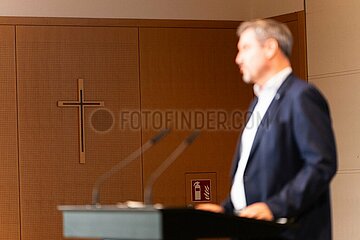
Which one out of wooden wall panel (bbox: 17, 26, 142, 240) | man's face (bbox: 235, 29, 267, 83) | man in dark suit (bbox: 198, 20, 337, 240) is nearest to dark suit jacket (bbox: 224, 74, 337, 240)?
man in dark suit (bbox: 198, 20, 337, 240)

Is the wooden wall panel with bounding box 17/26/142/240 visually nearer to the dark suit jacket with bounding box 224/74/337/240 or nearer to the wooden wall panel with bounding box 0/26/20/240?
the wooden wall panel with bounding box 0/26/20/240

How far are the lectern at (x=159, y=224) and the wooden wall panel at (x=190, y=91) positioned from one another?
12.4ft

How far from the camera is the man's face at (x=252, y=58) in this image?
3064 mm

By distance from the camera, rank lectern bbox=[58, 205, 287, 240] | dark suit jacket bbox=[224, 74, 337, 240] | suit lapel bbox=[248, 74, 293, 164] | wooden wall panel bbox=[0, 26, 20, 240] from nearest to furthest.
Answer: lectern bbox=[58, 205, 287, 240] → dark suit jacket bbox=[224, 74, 337, 240] → suit lapel bbox=[248, 74, 293, 164] → wooden wall panel bbox=[0, 26, 20, 240]

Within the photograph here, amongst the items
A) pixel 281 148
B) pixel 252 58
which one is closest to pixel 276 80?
pixel 252 58

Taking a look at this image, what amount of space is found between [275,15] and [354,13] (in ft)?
2.79

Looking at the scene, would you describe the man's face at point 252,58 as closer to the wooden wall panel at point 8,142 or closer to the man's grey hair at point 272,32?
the man's grey hair at point 272,32

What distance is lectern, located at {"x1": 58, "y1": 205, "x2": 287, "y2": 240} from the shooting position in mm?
2443

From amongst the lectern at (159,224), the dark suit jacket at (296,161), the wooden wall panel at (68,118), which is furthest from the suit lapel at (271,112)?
the wooden wall panel at (68,118)

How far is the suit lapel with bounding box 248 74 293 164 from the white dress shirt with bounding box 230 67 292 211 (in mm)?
25

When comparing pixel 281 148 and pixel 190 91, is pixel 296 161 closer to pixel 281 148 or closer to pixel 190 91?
pixel 281 148

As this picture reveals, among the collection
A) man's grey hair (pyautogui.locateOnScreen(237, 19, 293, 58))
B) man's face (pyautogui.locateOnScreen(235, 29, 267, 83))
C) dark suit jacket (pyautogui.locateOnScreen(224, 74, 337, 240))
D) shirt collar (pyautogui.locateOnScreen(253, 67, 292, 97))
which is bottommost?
dark suit jacket (pyautogui.locateOnScreen(224, 74, 337, 240))

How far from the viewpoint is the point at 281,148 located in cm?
298

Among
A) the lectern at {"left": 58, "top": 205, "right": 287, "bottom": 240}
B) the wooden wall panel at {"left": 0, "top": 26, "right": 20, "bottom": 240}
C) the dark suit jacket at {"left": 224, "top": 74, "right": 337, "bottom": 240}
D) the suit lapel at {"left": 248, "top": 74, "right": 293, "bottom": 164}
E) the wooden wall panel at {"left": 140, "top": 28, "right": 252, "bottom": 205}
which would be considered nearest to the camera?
the lectern at {"left": 58, "top": 205, "right": 287, "bottom": 240}
